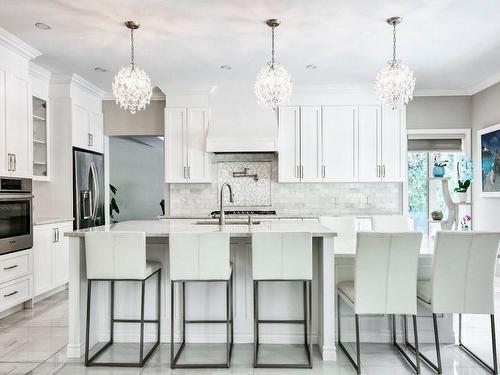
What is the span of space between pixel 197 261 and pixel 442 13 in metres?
2.85

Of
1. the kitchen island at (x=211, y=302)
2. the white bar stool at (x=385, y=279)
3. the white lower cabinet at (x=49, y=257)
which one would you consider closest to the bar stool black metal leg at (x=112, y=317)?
the kitchen island at (x=211, y=302)

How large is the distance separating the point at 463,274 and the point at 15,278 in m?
3.92

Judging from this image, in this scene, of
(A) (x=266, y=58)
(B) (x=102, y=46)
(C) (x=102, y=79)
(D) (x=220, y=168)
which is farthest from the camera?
(D) (x=220, y=168)

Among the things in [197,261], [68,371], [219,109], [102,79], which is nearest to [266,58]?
[219,109]

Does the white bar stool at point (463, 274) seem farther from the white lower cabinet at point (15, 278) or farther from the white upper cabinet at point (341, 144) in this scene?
the white lower cabinet at point (15, 278)

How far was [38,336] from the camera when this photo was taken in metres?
3.44

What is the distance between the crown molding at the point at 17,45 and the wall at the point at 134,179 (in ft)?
17.8

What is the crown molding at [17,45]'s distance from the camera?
3.79 meters

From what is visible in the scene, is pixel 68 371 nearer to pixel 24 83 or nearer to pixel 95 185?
pixel 24 83

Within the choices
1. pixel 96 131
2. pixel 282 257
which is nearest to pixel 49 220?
pixel 96 131

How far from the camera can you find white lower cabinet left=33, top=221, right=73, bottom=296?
4332 mm

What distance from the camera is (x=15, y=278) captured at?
3.92 m

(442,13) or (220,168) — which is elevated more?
(442,13)

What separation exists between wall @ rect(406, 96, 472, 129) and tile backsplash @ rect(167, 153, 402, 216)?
116 cm
